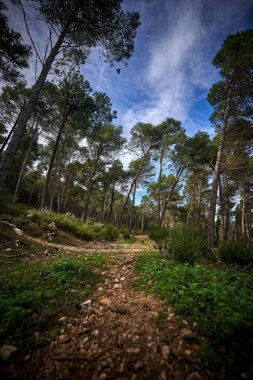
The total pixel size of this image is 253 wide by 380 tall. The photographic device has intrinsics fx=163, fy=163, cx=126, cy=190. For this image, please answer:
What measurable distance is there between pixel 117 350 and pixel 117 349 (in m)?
0.02

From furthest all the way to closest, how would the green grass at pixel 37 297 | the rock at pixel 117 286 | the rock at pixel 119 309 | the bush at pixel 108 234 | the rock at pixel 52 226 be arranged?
the bush at pixel 108 234 < the rock at pixel 52 226 < the rock at pixel 117 286 < the rock at pixel 119 309 < the green grass at pixel 37 297

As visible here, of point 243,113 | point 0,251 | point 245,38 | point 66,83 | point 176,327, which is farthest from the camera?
point 66,83

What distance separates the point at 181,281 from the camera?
3117mm

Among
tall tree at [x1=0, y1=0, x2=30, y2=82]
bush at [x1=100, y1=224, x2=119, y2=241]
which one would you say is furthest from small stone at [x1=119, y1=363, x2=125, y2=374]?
tall tree at [x1=0, y1=0, x2=30, y2=82]

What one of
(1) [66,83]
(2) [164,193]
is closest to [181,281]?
(1) [66,83]

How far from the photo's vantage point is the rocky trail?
1492 mm

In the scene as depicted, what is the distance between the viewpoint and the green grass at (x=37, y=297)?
1.84m

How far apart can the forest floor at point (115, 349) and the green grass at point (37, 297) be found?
0.15 metres

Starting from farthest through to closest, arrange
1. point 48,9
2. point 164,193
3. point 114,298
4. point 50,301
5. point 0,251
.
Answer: point 164,193 → point 48,9 → point 0,251 → point 114,298 → point 50,301

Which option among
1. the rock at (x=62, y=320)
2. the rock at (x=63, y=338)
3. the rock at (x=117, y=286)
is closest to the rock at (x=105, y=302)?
the rock at (x=117, y=286)

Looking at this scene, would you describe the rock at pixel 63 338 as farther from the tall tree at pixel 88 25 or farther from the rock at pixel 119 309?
the tall tree at pixel 88 25

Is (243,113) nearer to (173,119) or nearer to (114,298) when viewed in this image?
(173,119)

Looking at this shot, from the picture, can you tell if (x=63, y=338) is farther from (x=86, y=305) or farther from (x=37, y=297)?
(x=37, y=297)

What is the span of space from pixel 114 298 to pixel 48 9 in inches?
470
